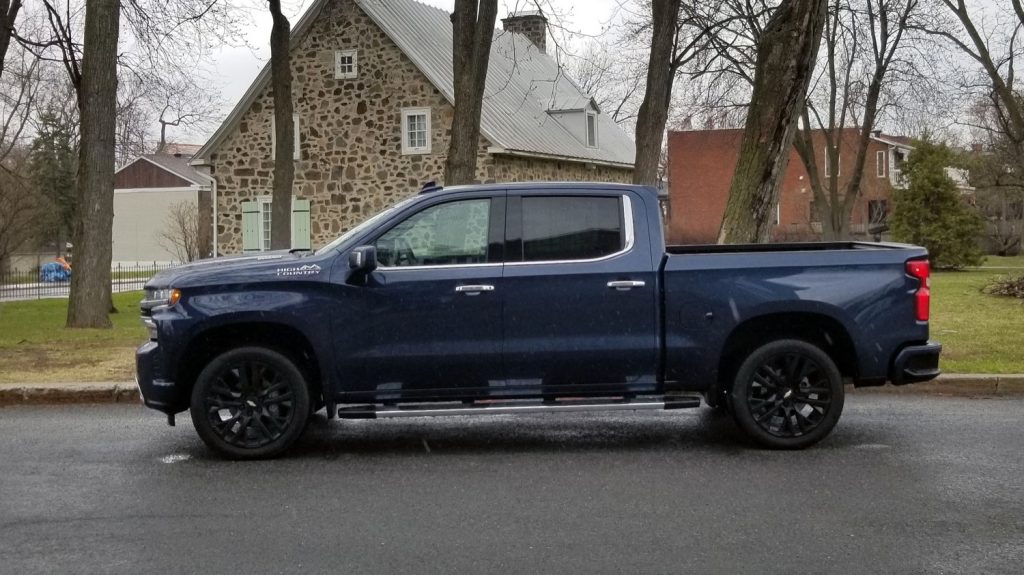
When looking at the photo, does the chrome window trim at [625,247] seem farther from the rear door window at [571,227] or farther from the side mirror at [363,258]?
the side mirror at [363,258]

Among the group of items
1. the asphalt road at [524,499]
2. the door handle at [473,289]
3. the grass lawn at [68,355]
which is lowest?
the asphalt road at [524,499]

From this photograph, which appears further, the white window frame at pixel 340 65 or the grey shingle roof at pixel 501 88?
the white window frame at pixel 340 65

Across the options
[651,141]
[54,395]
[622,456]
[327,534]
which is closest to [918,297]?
[622,456]

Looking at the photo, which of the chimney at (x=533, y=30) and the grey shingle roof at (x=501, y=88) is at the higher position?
the chimney at (x=533, y=30)

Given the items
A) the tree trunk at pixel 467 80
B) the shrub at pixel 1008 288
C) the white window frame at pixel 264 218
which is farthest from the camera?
the white window frame at pixel 264 218

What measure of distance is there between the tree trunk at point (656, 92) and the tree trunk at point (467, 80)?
324cm

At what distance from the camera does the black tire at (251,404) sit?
787cm

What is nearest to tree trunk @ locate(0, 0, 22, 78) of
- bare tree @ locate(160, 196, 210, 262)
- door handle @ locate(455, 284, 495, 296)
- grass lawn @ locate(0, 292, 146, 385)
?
grass lawn @ locate(0, 292, 146, 385)

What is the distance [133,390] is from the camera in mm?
10633

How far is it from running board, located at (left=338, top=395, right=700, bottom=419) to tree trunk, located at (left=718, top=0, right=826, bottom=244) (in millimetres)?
6528

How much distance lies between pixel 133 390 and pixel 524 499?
532 cm

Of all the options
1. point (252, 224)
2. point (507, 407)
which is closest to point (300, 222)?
point (252, 224)

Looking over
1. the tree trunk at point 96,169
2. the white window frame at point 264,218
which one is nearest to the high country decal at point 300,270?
the tree trunk at point 96,169

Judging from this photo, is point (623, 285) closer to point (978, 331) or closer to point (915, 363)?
point (915, 363)
